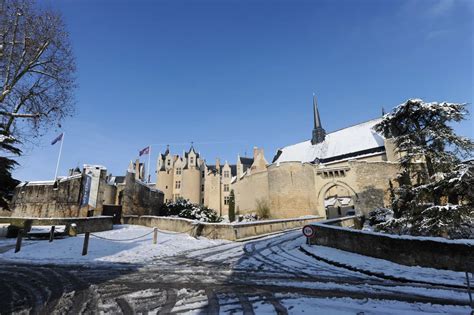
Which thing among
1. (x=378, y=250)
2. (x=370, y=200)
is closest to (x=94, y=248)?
(x=378, y=250)

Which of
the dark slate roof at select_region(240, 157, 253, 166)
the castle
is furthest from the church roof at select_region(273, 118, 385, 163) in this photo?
the dark slate roof at select_region(240, 157, 253, 166)

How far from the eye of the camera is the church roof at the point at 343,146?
128 feet

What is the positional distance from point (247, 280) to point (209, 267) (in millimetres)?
2092

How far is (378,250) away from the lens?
8.69 meters

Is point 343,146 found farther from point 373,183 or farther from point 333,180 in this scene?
point 373,183

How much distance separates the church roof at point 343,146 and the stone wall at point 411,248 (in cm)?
3173

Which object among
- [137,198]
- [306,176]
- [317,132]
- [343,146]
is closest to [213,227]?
[137,198]

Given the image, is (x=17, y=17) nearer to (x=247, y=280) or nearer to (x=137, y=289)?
(x=137, y=289)

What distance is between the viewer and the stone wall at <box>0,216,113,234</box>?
15336 millimetres

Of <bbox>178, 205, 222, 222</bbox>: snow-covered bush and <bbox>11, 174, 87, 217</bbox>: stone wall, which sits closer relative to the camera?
<bbox>11, 174, 87, 217</bbox>: stone wall

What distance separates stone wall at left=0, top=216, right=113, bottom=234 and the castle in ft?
65.1

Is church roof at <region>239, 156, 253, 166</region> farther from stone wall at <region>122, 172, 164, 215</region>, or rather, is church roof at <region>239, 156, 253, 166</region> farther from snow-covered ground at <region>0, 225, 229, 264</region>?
snow-covered ground at <region>0, 225, 229, 264</region>

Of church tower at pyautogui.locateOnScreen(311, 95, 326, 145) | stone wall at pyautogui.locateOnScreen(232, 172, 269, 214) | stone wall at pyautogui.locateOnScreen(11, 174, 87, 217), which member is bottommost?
stone wall at pyautogui.locateOnScreen(11, 174, 87, 217)

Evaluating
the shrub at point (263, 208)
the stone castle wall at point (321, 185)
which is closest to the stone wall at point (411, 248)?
the stone castle wall at point (321, 185)
